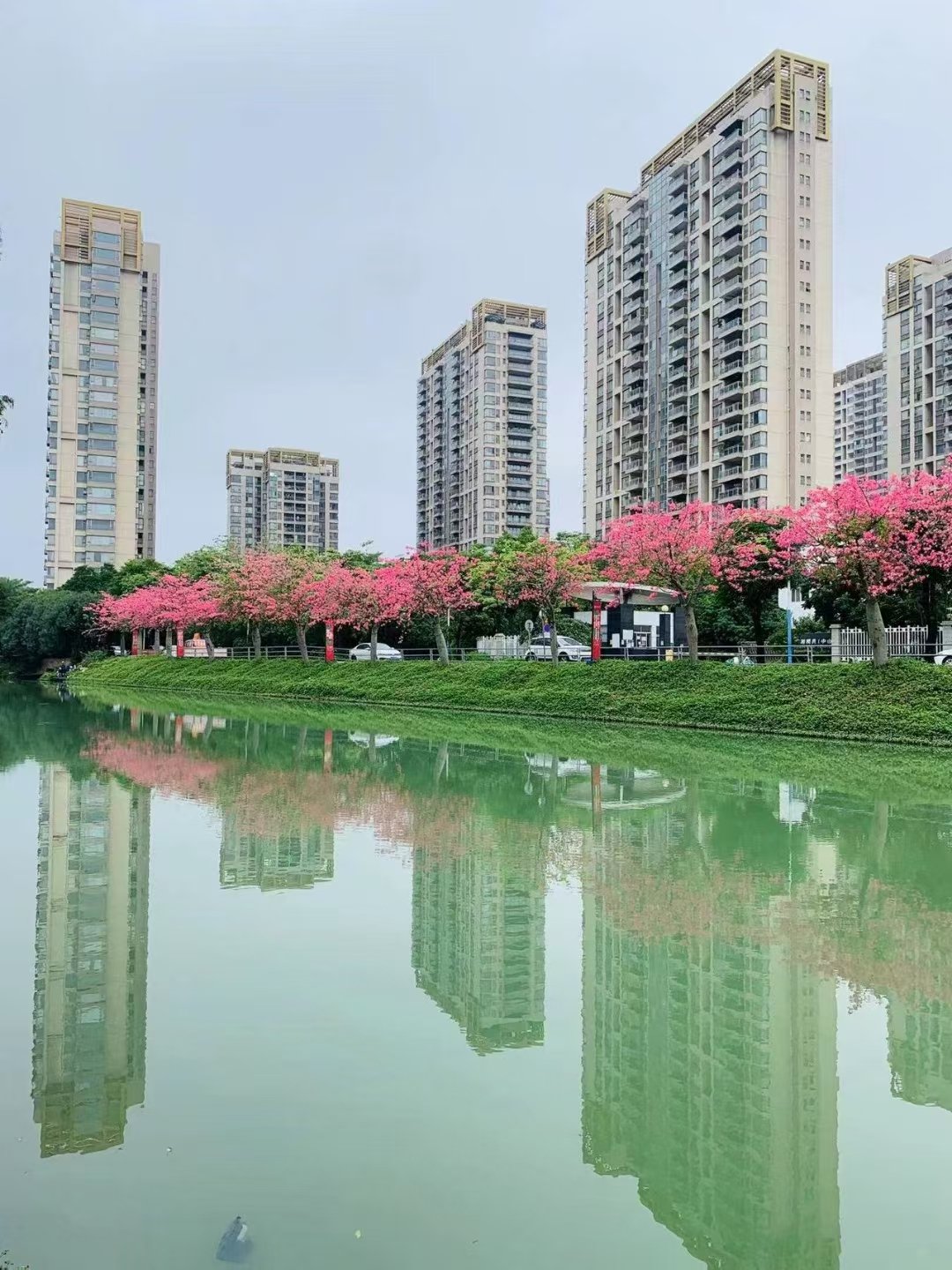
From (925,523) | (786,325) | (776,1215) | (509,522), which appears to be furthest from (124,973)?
(509,522)

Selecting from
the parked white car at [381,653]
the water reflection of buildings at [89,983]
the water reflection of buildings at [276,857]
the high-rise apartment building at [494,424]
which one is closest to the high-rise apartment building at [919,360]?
the high-rise apartment building at [494,424]

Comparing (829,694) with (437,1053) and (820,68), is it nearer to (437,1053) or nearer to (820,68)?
(437,1053)

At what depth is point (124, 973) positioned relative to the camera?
607 cm

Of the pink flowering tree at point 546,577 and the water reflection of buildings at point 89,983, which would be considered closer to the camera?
the water reflection of buildings at point 89,983

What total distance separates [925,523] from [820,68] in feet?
175

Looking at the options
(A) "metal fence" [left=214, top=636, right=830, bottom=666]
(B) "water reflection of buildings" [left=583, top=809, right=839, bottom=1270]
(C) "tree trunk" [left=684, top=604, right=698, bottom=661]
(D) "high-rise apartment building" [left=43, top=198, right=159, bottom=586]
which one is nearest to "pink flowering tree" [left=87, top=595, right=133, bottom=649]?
(A) "metal fence" [left=214, top=636, right=830, bottom=666]

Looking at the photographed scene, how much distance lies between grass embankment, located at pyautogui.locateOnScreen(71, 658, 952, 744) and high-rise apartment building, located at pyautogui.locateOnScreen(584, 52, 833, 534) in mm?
31649

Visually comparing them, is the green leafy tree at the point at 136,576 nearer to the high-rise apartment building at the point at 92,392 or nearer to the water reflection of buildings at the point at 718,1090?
the high-rise apartment building at the point at 92,392

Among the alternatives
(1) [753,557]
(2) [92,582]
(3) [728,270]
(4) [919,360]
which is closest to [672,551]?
(1) [753,557]

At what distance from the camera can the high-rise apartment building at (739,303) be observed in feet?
203

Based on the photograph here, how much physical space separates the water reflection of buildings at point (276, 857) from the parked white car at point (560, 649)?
2796cm

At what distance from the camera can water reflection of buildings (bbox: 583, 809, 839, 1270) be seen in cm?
364

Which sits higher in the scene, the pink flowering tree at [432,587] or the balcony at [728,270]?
the balcony at [728,270]

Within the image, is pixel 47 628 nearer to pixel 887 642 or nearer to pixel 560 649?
pixel 560 649
